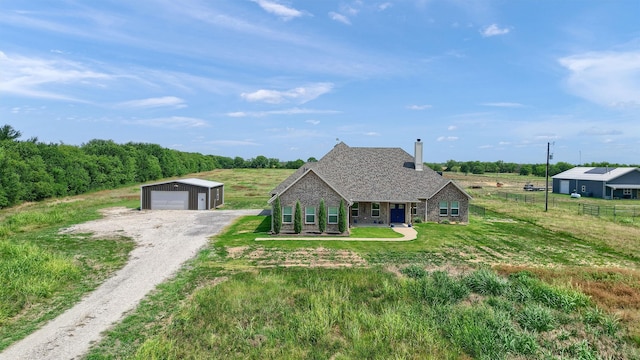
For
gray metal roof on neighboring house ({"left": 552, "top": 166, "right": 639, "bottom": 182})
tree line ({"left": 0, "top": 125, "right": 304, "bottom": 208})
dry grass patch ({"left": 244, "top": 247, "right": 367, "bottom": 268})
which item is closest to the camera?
dry grass patch ({"left": 244, "top": 247, "right": 367, "bottom": 268})

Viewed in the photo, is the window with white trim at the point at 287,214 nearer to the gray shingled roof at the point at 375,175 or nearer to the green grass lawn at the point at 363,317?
the gray shingled roof at the point at 375,175

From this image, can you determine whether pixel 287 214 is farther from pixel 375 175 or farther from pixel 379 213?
pixel 375 175

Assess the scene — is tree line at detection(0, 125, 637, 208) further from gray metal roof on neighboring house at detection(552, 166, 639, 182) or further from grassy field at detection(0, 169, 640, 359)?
gray metal roof on neighboring house at detection(552, 166, 639, 182)

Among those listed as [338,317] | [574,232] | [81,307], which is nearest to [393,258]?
[338,317]

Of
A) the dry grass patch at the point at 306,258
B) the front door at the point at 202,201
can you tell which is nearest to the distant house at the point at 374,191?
the dry grass patch at the point at 306,258

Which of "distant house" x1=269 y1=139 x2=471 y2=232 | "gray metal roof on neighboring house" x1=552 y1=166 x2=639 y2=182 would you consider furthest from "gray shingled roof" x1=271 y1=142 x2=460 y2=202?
"gray metal roof on neighboring house" x1=552 y1=166 x2=639 y2=182

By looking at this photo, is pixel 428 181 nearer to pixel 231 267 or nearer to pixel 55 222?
pixel 231 267
